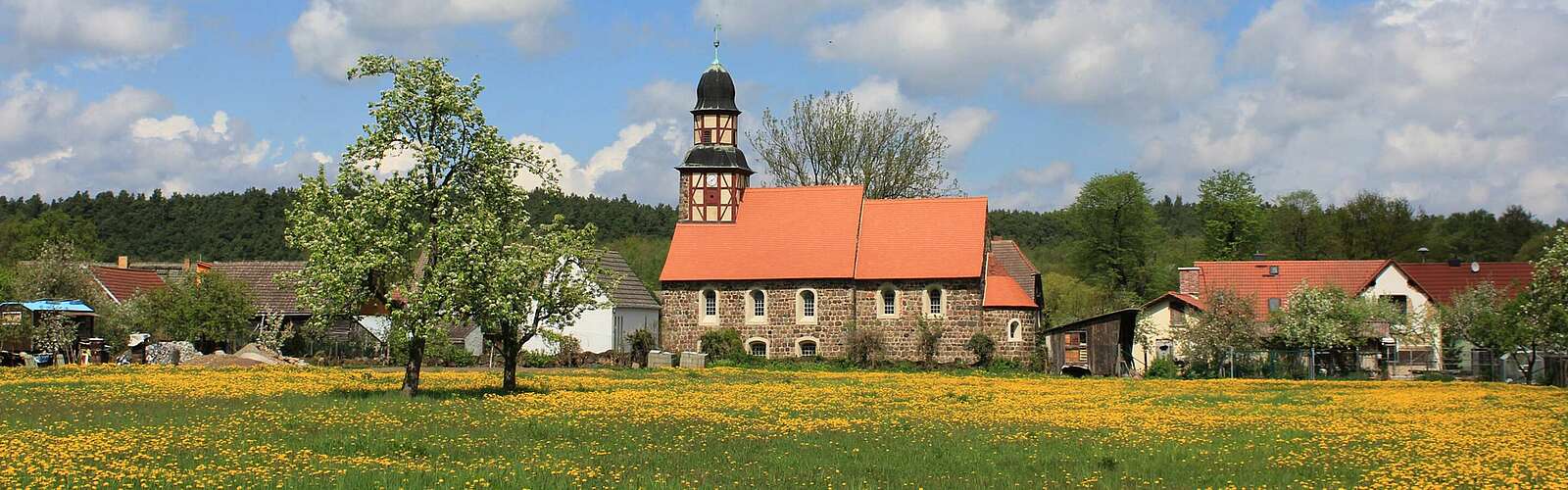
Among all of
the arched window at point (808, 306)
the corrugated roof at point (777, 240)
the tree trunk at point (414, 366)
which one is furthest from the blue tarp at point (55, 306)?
the arched window at point (808, 306)

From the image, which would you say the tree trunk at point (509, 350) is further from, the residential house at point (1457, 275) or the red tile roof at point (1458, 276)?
the red tile roof at point (1458, 276)

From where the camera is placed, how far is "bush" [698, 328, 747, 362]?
63.6 meters

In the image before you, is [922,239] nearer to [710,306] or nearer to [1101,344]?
[710,306]

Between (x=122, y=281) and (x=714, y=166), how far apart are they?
3272 cm

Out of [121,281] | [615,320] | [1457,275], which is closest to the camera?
[615,320]

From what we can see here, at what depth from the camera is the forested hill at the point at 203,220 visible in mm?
134375

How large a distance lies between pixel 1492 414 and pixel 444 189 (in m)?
22.5

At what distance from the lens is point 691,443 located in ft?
69.7

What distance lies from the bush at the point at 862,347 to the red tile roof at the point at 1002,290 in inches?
211

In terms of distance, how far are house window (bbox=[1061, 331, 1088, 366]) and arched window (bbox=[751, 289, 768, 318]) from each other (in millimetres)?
14875

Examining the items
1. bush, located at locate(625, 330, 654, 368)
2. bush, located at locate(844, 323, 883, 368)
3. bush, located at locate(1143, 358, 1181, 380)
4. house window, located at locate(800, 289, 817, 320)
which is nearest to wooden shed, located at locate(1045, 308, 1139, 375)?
bush, located at locate(1143, 358, 1181, 380)

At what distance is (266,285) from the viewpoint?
71.1 m

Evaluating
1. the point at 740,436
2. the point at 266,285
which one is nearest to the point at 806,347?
the point at 266,285

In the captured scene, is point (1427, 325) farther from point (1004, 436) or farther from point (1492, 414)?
point (1004, 436)
